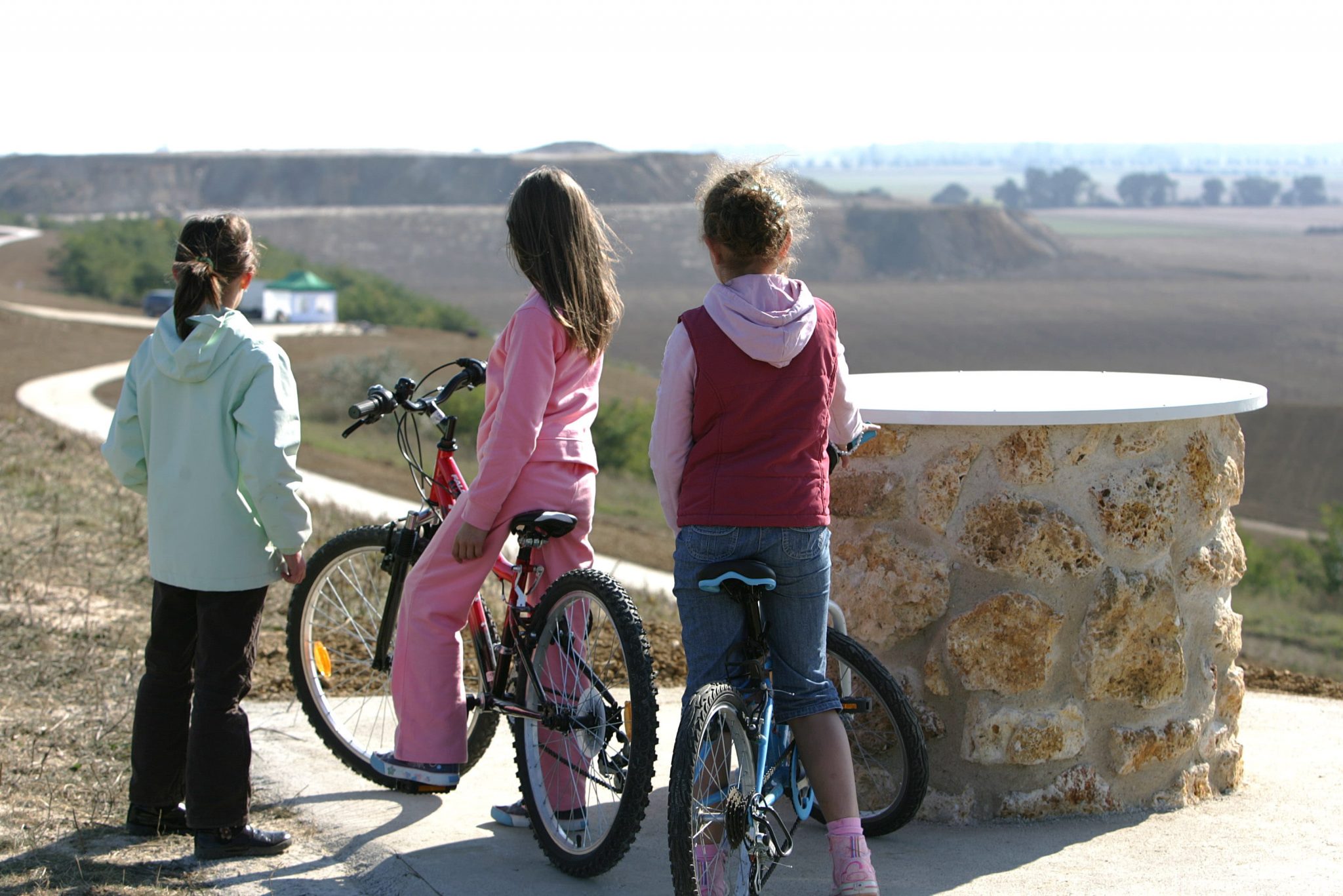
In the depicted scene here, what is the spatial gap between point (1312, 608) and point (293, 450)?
1884cm

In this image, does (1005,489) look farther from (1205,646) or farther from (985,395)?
(1205,646)

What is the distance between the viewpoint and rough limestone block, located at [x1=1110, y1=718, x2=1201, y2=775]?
4.29 m

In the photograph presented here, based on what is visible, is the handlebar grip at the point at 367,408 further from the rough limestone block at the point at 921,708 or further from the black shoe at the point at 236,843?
the rough limestone block at the point at 921,708

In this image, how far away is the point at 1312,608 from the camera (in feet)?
64.3

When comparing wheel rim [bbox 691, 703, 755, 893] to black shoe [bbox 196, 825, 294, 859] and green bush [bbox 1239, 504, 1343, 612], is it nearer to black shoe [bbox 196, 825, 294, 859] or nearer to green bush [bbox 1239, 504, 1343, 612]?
black shoe [bbox 196, 825, 294, 859]

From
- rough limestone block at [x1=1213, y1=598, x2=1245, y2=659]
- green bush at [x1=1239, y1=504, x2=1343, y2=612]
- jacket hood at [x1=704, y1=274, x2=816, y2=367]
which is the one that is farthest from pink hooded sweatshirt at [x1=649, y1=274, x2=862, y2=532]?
green bush at [x1=1239, y1=504, x2=1343, y2=612]

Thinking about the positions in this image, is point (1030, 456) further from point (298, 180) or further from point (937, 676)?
point (298, 180)

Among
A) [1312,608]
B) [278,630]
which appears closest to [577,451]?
[278,630]

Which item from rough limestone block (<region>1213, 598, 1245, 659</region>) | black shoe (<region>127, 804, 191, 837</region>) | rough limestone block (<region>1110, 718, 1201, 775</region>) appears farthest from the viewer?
rough limestone block (<region>1213, 598, 1245, 659</region>)

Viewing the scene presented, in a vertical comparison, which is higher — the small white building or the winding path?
the small white building

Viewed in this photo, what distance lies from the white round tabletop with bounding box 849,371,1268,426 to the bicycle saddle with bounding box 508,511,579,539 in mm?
847

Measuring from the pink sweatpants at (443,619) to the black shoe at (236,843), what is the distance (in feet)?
1.41

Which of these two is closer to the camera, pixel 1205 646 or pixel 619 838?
pixel 619 838

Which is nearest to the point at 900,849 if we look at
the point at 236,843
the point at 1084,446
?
the point at 1084,446
